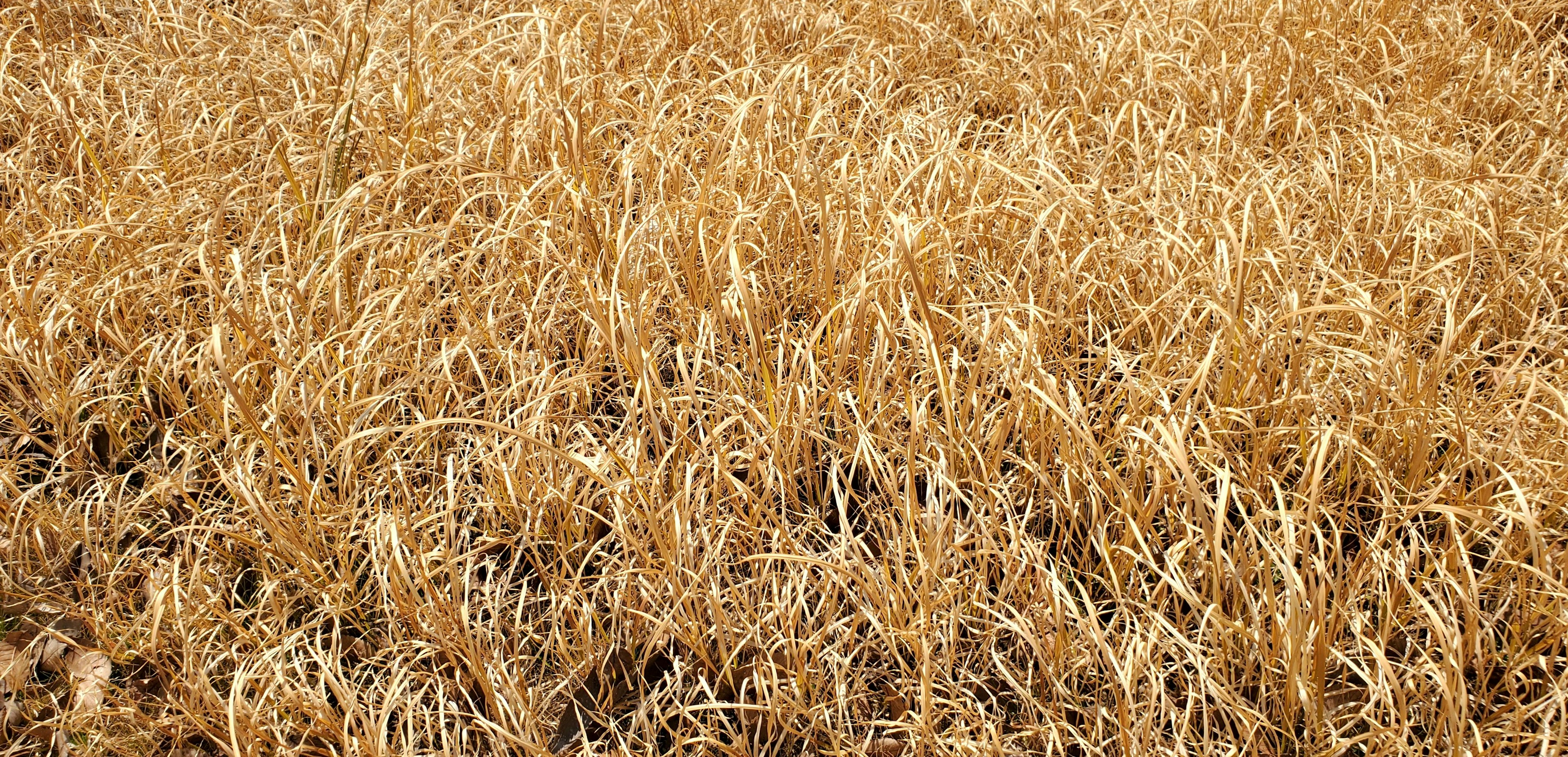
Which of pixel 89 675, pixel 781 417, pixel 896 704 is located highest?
pixel 781 417

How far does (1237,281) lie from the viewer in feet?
6.05

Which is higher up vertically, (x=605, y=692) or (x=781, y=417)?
(x=781, y=417)

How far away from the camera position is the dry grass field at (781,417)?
1.61 meters

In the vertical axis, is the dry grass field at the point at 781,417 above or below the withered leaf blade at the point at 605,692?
above

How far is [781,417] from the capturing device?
6.00 ft

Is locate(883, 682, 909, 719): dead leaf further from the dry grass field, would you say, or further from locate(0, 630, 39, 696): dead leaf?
locate(0, 630, 39, 696): dead leaf

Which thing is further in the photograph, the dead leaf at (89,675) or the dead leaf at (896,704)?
the dead leaf at (89,675)

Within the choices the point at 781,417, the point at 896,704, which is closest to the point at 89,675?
the point at 781,417

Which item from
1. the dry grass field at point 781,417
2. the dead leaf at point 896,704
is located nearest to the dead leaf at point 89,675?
the dry grass field at point 781,417

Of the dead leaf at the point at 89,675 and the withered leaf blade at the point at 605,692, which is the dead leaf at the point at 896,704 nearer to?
the withered leaf blade at the point at 605,692

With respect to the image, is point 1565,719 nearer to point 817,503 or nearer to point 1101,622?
point 1101,622

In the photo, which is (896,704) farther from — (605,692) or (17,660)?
→ (17,660)

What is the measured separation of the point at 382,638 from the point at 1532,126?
9.45 feet

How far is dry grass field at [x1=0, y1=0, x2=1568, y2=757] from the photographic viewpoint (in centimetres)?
161
